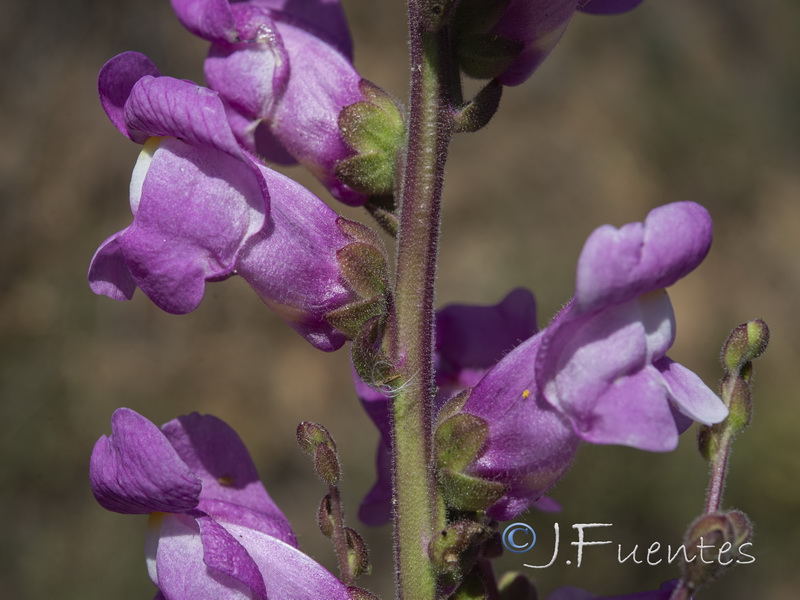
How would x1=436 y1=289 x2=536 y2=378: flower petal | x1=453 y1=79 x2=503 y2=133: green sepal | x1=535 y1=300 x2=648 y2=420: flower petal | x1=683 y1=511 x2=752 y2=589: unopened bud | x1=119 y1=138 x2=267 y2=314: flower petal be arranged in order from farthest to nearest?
x1=436 y1=289 x2=536 y2=378: flower petal, x1=453 y1=79 x2=503 y2=133: green sepal, x1=119 y1=138 x2=267 y2=314: flower petal, x1=535 y1=300 x2=648 y2=420: flower petal, x1=683 y1=511 x2=752 y2=589: unopened bud

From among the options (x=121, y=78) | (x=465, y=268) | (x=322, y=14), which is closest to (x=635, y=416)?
(x=121, y=78)

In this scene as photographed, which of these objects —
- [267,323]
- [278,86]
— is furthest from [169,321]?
[278,86]

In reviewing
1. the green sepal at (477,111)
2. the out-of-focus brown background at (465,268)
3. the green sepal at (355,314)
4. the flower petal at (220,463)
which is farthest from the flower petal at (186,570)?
the out-of-focus brown background at (465,268)

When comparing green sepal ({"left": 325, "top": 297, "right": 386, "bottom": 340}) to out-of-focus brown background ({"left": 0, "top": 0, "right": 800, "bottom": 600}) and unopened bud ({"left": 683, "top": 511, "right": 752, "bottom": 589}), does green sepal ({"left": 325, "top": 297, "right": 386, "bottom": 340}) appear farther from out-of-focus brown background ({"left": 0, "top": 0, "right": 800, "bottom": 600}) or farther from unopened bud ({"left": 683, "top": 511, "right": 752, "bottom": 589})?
out-of-focus brown background ({"left": 0, "top": 0, "right": 800, "bottom": 600})

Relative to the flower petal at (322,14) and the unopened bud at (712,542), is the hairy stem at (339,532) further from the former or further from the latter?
the flower petal at (322,14)

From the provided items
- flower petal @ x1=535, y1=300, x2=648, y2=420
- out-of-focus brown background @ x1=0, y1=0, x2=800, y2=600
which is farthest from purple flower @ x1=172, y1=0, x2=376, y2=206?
out-of-focus brown background @ x1=0, y1=0, x2=800, y2=600

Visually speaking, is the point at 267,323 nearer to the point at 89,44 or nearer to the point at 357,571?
the point at 89,44

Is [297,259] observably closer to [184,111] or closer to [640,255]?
[184,111]

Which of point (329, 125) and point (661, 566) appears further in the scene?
point (661, 566)
